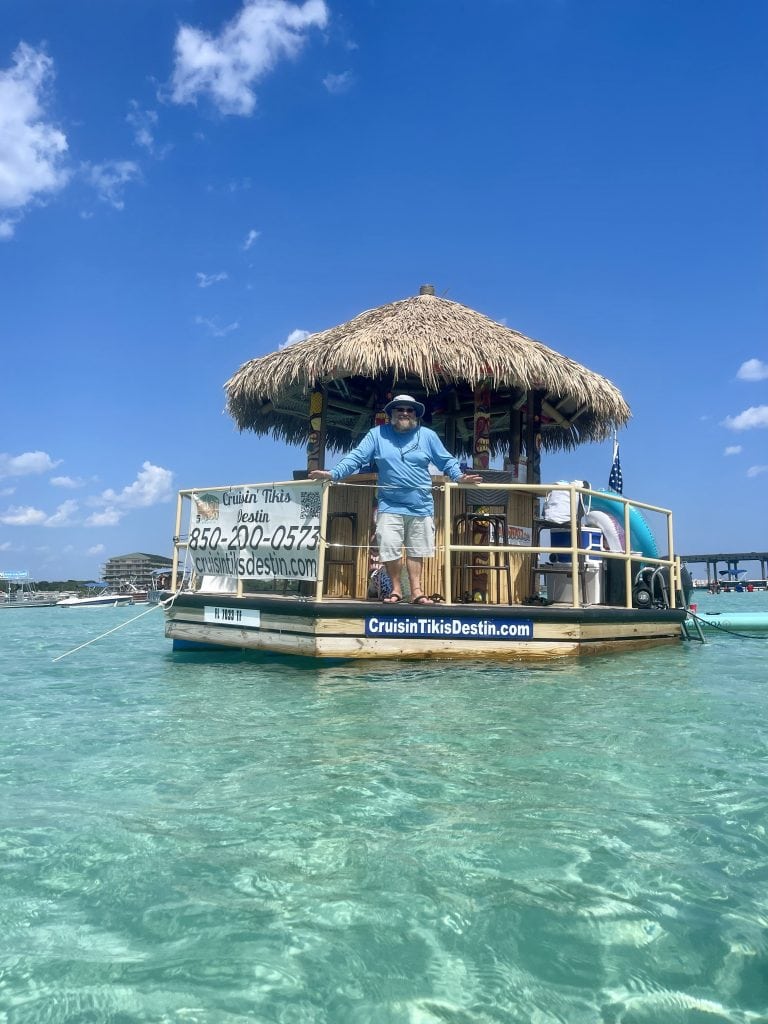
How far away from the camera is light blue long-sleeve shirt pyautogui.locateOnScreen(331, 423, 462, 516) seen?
6.48 meters

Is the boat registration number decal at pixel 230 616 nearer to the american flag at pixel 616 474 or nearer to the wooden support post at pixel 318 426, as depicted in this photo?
the wooden support post at pixel 318 426

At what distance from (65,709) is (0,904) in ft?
9.15

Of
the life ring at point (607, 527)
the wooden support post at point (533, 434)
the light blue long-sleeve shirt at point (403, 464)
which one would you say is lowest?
the life ring at point (607, 527)

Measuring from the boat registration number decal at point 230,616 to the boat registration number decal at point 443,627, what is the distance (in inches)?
48.0

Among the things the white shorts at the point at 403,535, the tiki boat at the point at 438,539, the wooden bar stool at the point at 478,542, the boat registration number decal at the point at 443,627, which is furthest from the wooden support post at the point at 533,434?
the boat registration number decal at the point at 443,627

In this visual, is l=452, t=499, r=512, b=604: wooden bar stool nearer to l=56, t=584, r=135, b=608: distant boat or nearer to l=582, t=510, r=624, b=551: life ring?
l=582, t=510, r=624, b=551: life ring

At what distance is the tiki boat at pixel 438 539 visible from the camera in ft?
20.2

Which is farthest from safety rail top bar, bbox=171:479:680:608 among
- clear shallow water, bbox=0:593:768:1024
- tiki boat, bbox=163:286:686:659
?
clear shallow water, bbox=0:593:768:1024

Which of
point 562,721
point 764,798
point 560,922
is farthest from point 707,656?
point 560,922

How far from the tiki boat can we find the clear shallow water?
219cm

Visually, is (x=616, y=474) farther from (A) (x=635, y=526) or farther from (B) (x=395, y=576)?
(B) (x=395, y=576)

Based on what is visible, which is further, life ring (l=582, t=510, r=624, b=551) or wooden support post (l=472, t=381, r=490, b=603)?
life ring (l=582, t=510, r=624, b=551)

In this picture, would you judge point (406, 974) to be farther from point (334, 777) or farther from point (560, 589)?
point (560, 589)

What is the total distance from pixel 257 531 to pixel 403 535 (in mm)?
1490
